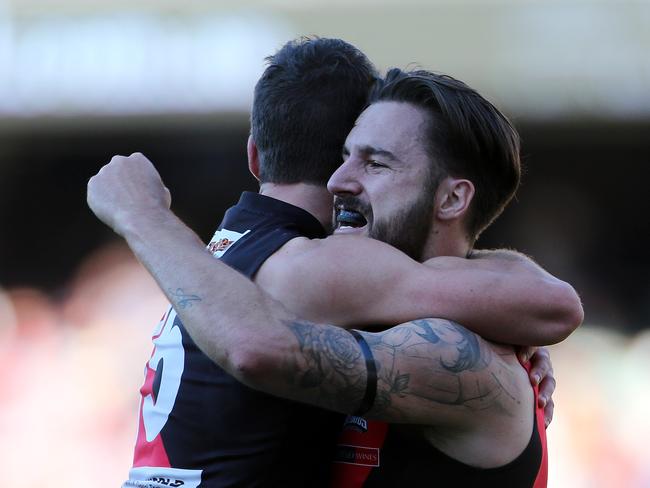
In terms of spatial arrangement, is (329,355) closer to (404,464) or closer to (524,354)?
(404,464)

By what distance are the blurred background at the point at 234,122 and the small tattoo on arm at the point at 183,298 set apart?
944 cm

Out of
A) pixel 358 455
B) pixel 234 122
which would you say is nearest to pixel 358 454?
pixel 358 455

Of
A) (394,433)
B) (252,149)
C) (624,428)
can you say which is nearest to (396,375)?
(394,433)

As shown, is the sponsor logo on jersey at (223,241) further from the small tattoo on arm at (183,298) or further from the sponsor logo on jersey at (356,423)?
the sponsor logo on jersey at (356,423)

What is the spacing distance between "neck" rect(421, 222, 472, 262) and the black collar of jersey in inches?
13.7

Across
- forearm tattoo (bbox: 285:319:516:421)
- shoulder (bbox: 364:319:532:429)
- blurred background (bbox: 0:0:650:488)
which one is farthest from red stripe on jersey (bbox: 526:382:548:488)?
blurred background (bbox: 0:0:650:488)

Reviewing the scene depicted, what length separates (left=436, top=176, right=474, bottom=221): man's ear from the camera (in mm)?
3217

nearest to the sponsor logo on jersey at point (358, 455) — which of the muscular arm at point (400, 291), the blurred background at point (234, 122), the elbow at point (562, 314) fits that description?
the muscular arm at point (400, 291)

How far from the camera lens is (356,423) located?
3.01m

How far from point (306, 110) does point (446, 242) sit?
2.05 ft

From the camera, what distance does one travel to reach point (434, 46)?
12992mm

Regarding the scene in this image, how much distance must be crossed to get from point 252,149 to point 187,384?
34.7 inches

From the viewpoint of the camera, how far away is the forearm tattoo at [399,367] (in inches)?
101

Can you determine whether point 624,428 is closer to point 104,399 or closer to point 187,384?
point 104,399
